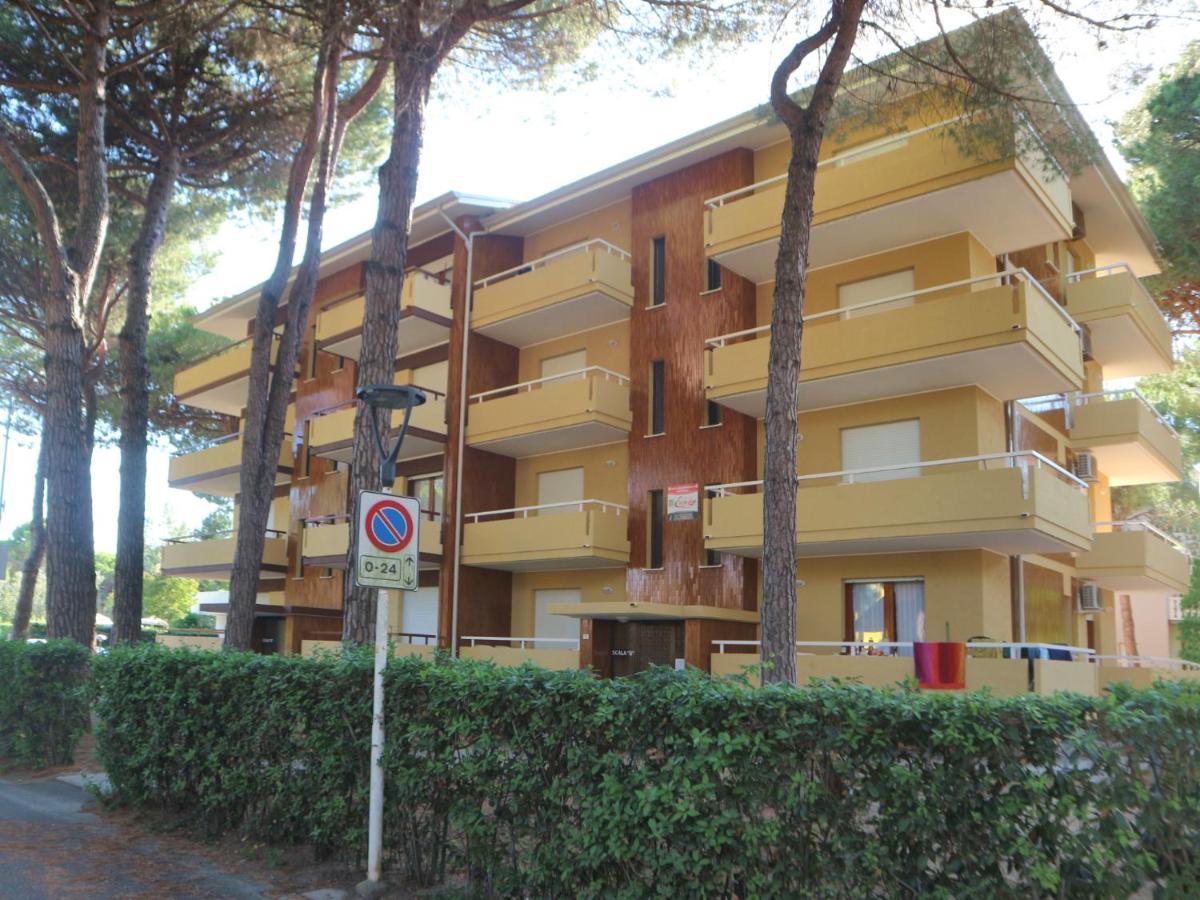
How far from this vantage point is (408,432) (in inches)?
938

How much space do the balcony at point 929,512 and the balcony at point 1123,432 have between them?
12.0 feet

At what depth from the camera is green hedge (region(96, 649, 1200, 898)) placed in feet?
15.4

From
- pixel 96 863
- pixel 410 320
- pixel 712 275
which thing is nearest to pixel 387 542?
pixel 96 863

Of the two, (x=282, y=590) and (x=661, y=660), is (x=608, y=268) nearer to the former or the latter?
(x=661, y=660)

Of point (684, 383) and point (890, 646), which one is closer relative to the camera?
point (890, 646)

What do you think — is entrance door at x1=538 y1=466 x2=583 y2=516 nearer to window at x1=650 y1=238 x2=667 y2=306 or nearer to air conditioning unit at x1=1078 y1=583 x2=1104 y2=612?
window at x1=650 y1=238 x2=667 y2=306

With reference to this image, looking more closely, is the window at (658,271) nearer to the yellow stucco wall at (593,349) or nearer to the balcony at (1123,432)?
the yellow stucco wall at (593,349)

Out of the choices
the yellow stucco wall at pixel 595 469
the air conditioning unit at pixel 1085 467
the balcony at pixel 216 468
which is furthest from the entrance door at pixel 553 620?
the air conditioning unit at pixel 1085 467

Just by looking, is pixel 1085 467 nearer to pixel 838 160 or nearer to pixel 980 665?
pixel 838 160

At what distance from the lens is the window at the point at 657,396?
20.8m

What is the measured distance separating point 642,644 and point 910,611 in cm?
491

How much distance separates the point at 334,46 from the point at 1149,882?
51.0ft

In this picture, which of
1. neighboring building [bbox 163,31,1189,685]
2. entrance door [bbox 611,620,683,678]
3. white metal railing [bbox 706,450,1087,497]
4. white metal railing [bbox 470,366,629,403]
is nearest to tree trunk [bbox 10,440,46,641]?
neighboring building [bbox 163,31,1189,685]

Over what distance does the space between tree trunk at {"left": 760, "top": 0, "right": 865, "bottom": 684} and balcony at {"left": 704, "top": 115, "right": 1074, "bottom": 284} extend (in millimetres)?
4068
